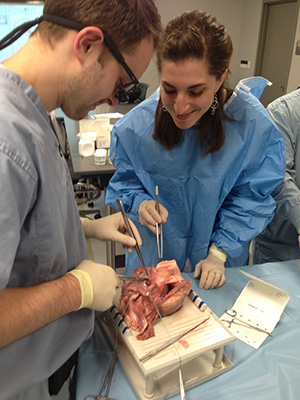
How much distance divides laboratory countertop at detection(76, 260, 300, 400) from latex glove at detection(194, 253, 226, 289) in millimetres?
104

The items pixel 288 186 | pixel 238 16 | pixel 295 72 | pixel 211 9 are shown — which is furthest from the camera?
pixel 238 16

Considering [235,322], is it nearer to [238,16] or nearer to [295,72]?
[295,72]

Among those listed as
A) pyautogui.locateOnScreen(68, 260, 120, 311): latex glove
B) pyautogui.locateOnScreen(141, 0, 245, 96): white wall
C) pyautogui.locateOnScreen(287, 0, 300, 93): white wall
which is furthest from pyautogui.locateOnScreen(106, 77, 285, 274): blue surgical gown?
pyautogui.locateOnScreen(141, 0, 245, 96): white wall

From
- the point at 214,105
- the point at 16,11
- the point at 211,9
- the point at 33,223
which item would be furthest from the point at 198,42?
the point at 211,9

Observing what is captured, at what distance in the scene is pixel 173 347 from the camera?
39.3 inches

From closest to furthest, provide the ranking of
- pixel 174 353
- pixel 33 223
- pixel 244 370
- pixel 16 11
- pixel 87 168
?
pixel 33 223 → pixel 174 353 → pixel 244 370 → pixel 87 168 → pixel 16 11

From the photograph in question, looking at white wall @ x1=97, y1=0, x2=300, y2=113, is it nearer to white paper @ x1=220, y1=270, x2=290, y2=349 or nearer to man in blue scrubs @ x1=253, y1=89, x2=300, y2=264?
man in blue scrubs @ x1=253, y1=89, x2=300, y2=264

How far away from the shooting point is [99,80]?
0.86 metres

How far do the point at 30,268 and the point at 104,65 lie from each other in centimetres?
53

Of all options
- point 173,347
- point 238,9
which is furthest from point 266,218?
point 238,9

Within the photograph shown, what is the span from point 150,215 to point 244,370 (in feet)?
2.42

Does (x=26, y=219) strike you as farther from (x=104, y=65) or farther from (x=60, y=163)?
(x=104, y=65)

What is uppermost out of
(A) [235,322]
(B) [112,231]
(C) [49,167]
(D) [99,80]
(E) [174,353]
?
(D) [99,80]

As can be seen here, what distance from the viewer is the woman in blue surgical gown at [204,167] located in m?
1.53
